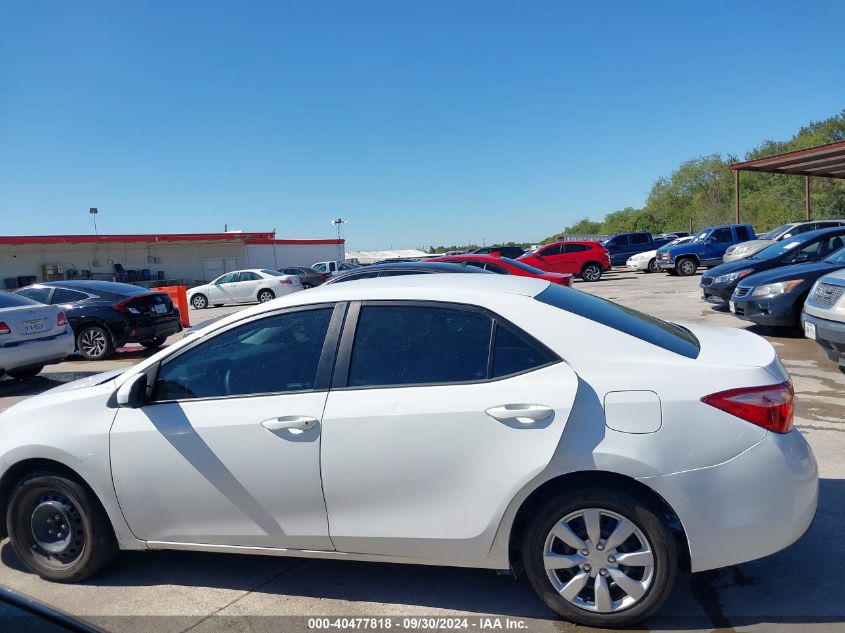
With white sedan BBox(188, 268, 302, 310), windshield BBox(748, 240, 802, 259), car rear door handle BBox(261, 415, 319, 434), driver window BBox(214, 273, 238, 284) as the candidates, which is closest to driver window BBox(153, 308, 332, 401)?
car rear door handle BBox(261, 415, 319, 434)

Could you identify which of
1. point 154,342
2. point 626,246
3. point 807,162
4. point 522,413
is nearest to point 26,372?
point 154,342

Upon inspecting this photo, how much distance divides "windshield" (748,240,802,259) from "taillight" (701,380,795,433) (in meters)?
10.2

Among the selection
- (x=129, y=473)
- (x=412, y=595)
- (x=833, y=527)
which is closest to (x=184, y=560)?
(x=129, y=473)

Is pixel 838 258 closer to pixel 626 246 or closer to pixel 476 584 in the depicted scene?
pixel 476 584

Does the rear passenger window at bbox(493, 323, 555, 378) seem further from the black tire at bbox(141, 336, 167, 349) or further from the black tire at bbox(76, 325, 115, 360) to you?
the black tire at bbox(141, 336, 167, 349)

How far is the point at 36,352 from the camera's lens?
323 inches

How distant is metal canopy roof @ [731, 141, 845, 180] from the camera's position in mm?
20750

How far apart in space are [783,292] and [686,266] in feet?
52.6

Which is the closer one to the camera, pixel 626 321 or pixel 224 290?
pixel 626 321

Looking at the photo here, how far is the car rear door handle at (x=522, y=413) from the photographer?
2.64 meters

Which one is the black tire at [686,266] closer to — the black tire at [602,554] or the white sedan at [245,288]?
the white sedan at [245,288]

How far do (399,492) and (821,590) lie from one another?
2.07 m

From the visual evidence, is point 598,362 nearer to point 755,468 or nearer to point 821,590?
point 755,468

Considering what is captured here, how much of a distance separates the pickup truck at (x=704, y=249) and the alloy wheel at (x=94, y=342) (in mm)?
20476
